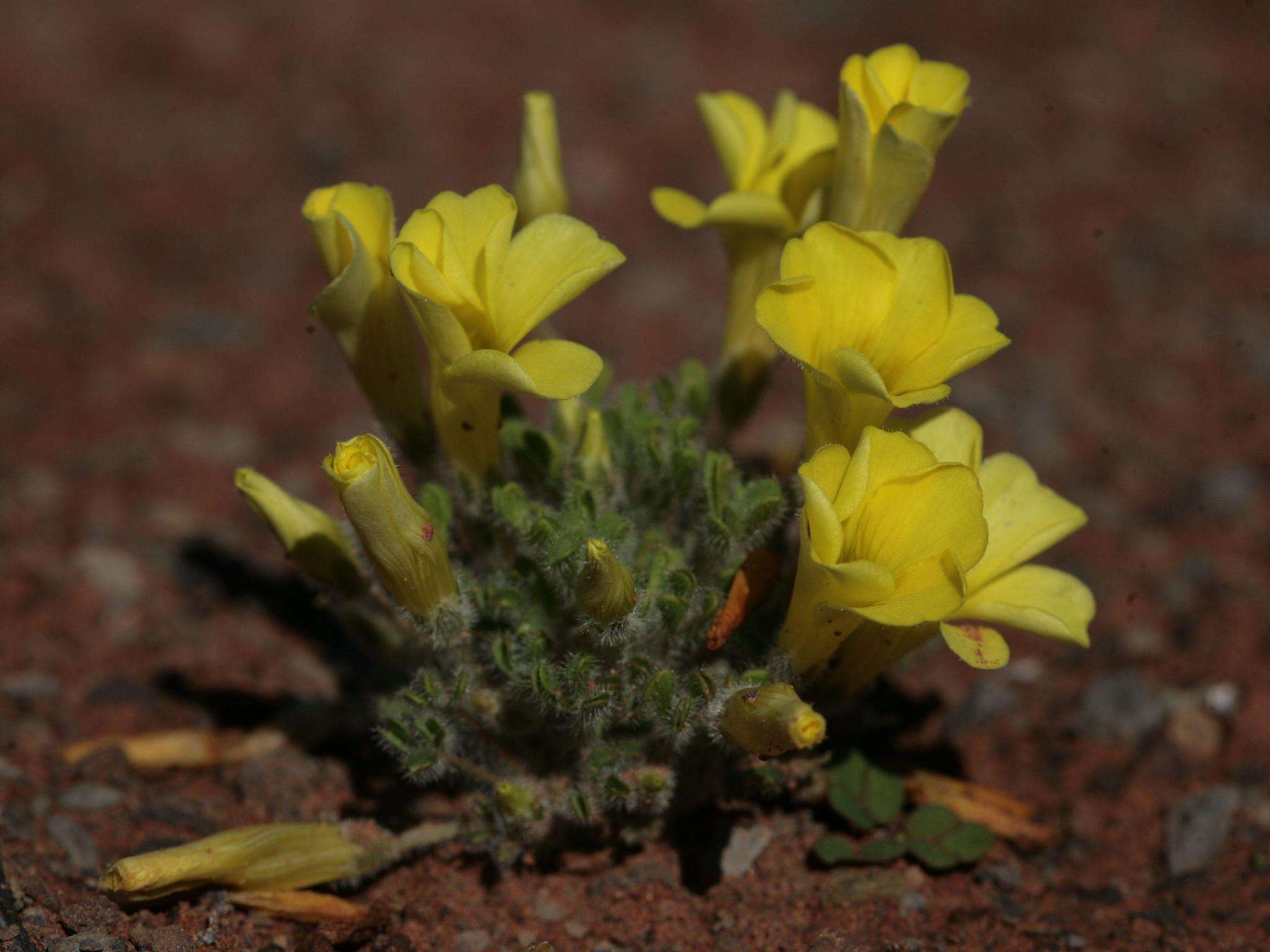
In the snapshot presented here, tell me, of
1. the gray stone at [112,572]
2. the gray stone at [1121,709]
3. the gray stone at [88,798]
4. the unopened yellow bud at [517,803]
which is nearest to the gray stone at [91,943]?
the gray stone at [88,798]

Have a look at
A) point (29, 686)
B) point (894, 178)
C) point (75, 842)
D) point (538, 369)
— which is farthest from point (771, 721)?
point (29, 686)

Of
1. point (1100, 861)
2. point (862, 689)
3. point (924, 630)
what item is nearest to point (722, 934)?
point (862, 689)

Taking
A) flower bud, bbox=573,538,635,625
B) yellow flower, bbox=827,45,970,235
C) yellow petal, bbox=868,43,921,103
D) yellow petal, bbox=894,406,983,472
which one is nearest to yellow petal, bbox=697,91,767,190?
yellow flower, bbox=827,45,970,235

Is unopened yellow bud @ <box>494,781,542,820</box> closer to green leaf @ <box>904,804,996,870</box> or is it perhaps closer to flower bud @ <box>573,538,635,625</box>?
flower bud @ <box>573,538,635,625</box>

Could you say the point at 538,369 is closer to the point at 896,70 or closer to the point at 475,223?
the point at 475,223

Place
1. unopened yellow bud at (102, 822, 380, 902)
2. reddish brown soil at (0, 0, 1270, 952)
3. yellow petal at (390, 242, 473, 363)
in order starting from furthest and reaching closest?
1. reddish brown soil at (0, 0, 1270, 952)
2. unopened yellow bud at (102, 822, 380, 902)
3. yellow petal at (390, 242, 473, 363)
